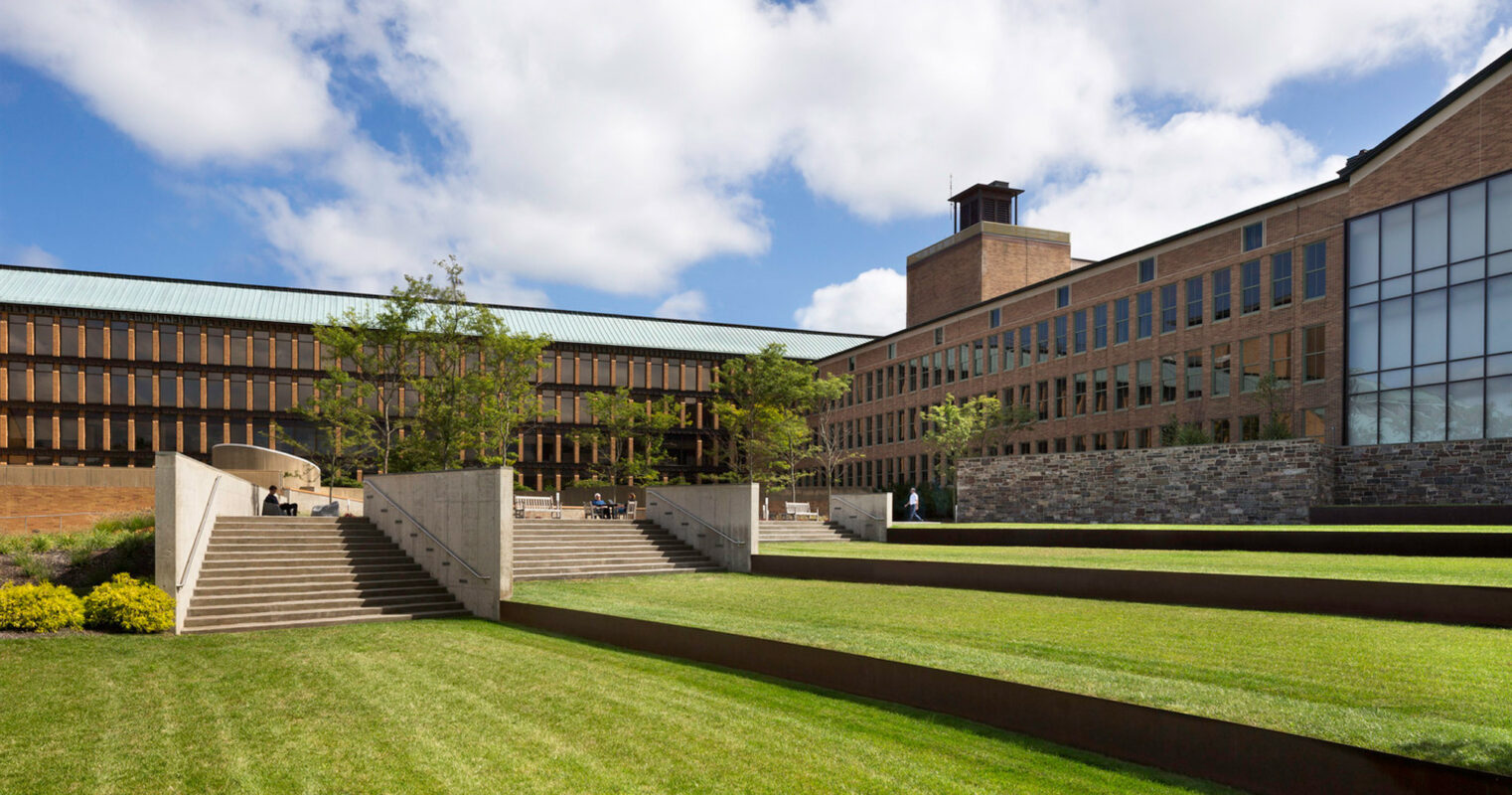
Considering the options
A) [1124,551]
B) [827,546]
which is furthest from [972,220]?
[1124,551]

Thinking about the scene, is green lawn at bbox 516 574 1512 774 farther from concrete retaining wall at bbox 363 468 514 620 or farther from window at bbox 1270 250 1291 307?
window at bbox 1270 250 1291 307

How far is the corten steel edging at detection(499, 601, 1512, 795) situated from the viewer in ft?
22.0

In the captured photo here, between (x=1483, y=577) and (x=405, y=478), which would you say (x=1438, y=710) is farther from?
(x=405, y=478)

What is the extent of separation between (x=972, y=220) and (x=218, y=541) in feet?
205

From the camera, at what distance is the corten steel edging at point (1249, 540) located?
17438 millimetres

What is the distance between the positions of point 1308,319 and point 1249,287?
362 centimetres

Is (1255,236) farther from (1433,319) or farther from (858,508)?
(858,508)

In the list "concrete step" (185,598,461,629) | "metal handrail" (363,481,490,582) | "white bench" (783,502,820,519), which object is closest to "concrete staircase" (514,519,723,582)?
"metal handrail" (363,481,490,582)

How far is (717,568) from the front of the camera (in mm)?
26844

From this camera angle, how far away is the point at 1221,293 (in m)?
42.5

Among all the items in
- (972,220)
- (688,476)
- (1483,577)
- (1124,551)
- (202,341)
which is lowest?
(688,476)

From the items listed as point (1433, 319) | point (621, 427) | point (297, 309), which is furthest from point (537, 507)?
point (297, 309)

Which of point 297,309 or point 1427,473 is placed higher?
point 297,309

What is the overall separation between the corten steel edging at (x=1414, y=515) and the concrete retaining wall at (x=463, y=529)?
22746mm
